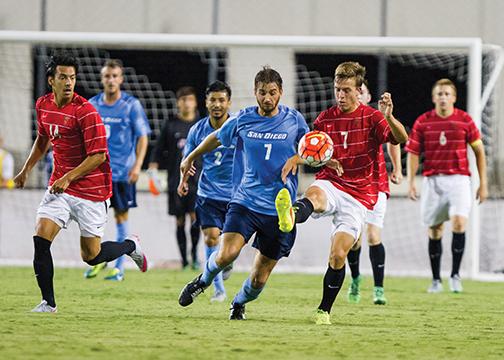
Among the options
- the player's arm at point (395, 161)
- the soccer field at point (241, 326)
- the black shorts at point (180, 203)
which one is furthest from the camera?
the black shorts at point (180, 203)

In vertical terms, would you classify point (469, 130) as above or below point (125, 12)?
below

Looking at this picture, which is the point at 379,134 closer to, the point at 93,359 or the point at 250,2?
the point at 93,359

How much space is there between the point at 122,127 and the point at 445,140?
3.52 meters

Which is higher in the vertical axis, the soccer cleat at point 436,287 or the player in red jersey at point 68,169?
the player in red jersey at point 68,169

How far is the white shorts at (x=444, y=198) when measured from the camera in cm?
1216

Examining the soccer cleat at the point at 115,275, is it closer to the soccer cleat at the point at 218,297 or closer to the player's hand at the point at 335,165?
the soccer cleat at the point at 218,297

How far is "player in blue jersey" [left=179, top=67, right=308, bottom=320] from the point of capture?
8086 millimetres

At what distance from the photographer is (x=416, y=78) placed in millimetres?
18188

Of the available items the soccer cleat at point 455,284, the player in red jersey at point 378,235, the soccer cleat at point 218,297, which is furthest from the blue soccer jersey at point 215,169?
the soccer cleat at point 455,284

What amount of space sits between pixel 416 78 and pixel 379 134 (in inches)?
391

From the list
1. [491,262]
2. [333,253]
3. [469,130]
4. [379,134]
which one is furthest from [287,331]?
[491,262]

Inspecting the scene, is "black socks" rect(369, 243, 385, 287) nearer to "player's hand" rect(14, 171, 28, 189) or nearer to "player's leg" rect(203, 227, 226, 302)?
"player's leg" rect(203, 227, 226, 302)

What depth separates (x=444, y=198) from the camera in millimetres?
12250

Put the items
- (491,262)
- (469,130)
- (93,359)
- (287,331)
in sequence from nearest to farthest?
(93,359), (287,331), (469,130), (491,262)
